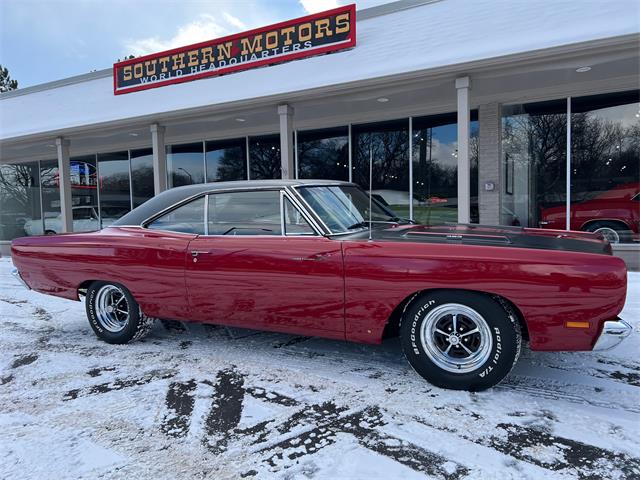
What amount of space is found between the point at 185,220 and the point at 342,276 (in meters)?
1.69

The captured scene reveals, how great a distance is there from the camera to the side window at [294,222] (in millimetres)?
3530

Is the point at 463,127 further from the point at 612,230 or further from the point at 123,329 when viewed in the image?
the point at 123,329

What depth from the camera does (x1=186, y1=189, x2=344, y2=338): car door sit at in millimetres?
3293

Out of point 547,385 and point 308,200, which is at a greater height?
point 308,200

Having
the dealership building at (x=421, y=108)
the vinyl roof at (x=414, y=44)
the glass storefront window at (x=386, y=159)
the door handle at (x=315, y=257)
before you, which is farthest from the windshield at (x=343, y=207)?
the glass storefront window at (x=386, y=159)

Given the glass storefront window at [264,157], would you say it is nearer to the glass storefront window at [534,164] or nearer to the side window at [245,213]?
the glass storefront window at [534,164]

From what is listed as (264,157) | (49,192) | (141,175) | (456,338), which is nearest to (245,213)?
(456,338)

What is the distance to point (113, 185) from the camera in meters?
16.9

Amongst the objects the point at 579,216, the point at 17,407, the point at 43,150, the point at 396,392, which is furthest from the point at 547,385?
the point at 43,150

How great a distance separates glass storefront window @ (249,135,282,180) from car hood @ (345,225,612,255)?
9985mm

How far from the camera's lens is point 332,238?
11.1 ft

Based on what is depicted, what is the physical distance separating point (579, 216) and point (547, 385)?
7452mm

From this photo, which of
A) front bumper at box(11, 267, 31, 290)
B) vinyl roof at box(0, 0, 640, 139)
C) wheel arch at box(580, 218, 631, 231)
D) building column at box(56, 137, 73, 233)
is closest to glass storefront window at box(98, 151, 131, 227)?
building column at box(56, 137, 73, 233)

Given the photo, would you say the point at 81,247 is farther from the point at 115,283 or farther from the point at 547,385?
the point at 547,385
